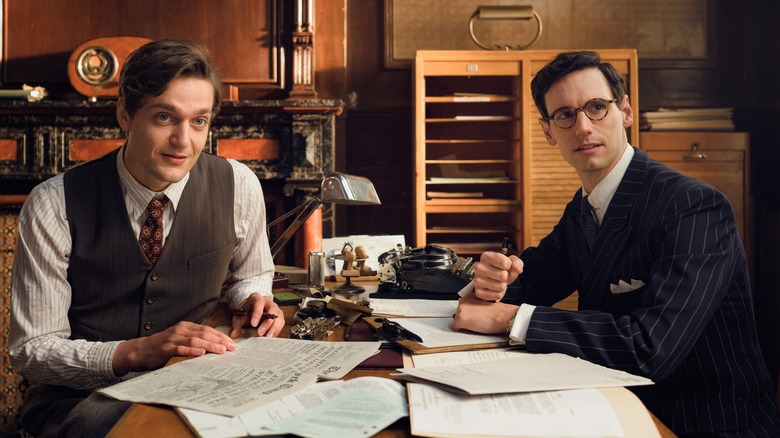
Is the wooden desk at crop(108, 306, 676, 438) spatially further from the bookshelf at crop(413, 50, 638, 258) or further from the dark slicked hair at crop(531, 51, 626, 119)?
the bookshelf at crop(413, 50, 638, 258)

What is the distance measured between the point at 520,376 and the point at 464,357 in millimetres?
220

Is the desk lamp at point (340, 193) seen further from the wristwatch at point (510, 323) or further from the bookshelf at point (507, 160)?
the bookshelf at point (507, 160)

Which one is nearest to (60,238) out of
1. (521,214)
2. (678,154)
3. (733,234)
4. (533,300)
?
(533,300)

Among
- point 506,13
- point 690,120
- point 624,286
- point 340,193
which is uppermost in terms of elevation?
point 506,13

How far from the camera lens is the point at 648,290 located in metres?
1.43

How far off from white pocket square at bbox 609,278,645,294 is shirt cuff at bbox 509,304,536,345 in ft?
1.14

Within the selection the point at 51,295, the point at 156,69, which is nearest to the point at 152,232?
the point at 51,295

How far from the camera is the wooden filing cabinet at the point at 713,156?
14.3 feet

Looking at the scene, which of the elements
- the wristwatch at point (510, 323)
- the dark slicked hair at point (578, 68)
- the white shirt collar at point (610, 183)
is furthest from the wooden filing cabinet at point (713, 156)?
the wristwatch at point (510, 323)

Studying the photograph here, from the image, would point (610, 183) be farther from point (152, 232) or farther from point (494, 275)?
point (152, 232)

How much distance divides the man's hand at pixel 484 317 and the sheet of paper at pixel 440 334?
0.05 ft

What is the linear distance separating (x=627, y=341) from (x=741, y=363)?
0.42 meters

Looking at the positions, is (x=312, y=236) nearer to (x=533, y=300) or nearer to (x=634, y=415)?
(x=533, y=300)

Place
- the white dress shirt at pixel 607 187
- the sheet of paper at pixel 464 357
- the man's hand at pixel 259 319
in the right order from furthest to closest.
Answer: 1. the white dress shirt at pixel 607 187
2. the man's hand at pixel 259 319
3. the sheet of paper at pixel 464 357
